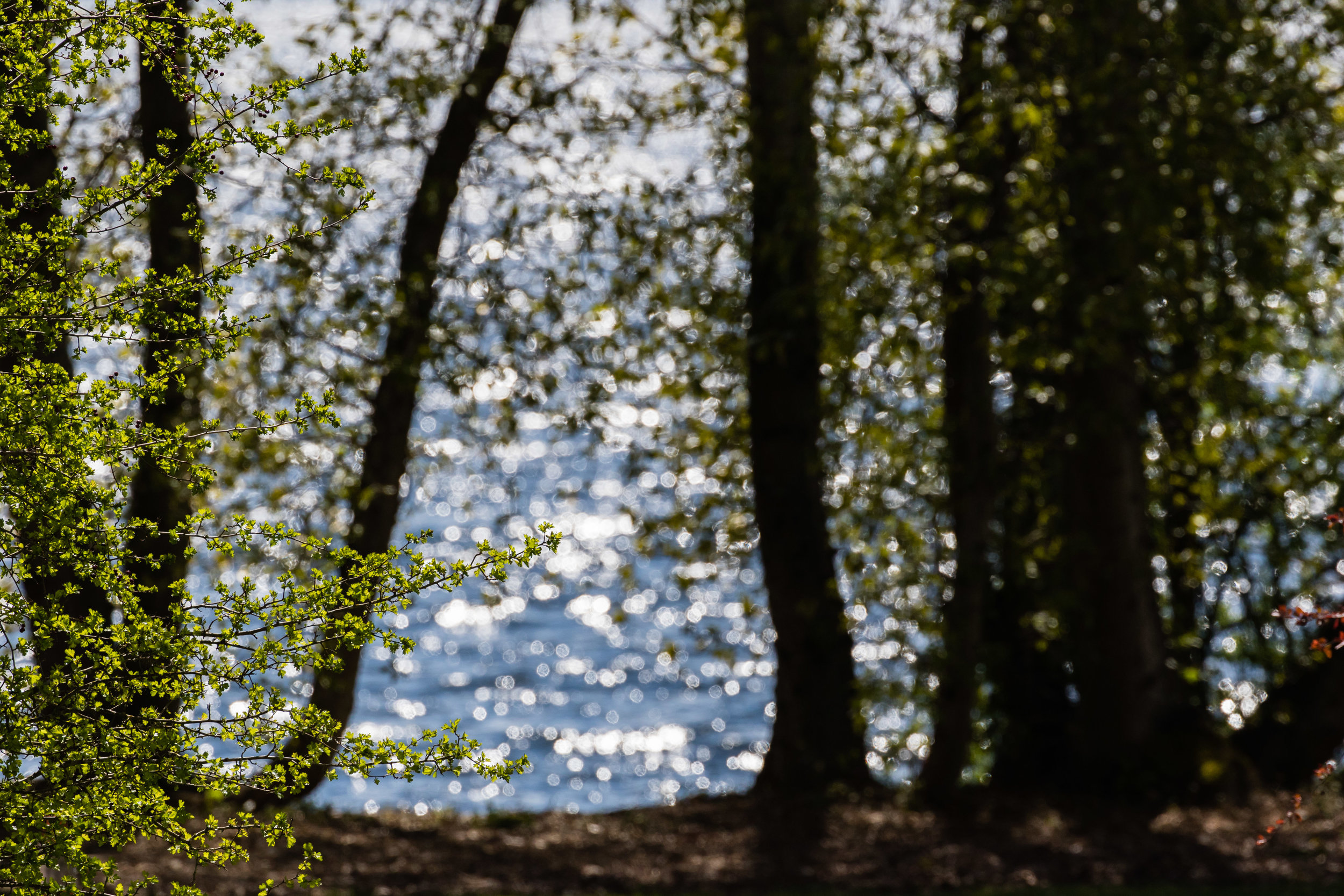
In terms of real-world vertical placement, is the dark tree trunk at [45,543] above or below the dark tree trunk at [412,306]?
below

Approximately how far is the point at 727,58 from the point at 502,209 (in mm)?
1858

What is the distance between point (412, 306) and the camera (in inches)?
289

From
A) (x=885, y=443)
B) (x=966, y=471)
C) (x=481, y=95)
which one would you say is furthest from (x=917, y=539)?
(x=481, y=95)

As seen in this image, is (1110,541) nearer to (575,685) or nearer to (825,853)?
(825,853)

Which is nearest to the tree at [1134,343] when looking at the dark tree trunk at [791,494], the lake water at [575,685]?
the dark tree trunk at [791,494]

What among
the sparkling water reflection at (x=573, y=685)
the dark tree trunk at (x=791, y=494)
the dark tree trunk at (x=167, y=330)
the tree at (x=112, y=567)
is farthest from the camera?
the sparkling water reflection at (x=573, y=685)

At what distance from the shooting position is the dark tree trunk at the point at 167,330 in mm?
2867

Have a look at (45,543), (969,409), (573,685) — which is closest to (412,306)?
(969,409)

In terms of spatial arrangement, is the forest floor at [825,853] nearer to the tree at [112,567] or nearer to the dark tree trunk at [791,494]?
the dark tree trunk at [791,494]

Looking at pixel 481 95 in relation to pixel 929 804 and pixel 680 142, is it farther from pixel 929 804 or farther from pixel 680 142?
pixel 929 804

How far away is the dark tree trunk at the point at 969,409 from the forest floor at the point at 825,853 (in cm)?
71

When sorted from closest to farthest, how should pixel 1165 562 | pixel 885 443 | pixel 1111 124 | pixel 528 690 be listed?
pixel 1111 124 < pixel 885 443 < pixel 1165 562 < pixel 528 690

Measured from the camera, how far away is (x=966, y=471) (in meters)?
7.30

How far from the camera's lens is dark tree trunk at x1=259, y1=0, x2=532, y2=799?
7.31 meters
